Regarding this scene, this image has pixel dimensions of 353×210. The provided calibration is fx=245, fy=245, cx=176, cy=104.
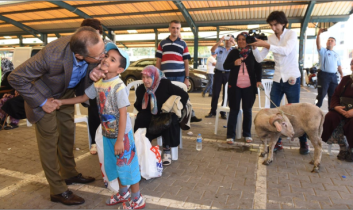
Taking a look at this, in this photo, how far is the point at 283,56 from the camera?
3.91 metres

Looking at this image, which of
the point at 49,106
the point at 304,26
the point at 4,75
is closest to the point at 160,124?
the point at 49,106

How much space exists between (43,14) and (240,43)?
49.7ft

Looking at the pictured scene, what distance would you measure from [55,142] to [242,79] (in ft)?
10.0

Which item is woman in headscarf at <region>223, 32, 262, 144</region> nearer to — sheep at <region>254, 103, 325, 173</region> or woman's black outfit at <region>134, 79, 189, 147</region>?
sheep at <region>254, 103, 325, 173</region>

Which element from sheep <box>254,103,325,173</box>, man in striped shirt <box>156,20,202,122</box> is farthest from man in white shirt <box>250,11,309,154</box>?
man in striped shirt <box>156,20,202,122</box>

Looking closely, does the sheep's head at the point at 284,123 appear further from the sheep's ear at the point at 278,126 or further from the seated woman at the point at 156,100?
the seated woman at the point at 156,100

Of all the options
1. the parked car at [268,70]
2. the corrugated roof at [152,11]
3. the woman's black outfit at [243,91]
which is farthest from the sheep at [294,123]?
the corrugated roof at [152,11]

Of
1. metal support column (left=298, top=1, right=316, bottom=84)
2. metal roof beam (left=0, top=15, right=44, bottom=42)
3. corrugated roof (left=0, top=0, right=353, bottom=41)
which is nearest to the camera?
metal support column (left=298, top=1, right=316, bottom=84)

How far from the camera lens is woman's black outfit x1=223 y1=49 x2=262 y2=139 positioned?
4.21 metres

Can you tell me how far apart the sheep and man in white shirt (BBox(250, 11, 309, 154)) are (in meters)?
0.49

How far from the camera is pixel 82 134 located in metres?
5.11

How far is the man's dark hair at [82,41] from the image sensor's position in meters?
2.04

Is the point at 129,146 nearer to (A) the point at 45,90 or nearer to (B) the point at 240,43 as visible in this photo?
(A) the point at 45,90

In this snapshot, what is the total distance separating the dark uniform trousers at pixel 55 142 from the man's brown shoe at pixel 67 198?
2.1 inches
